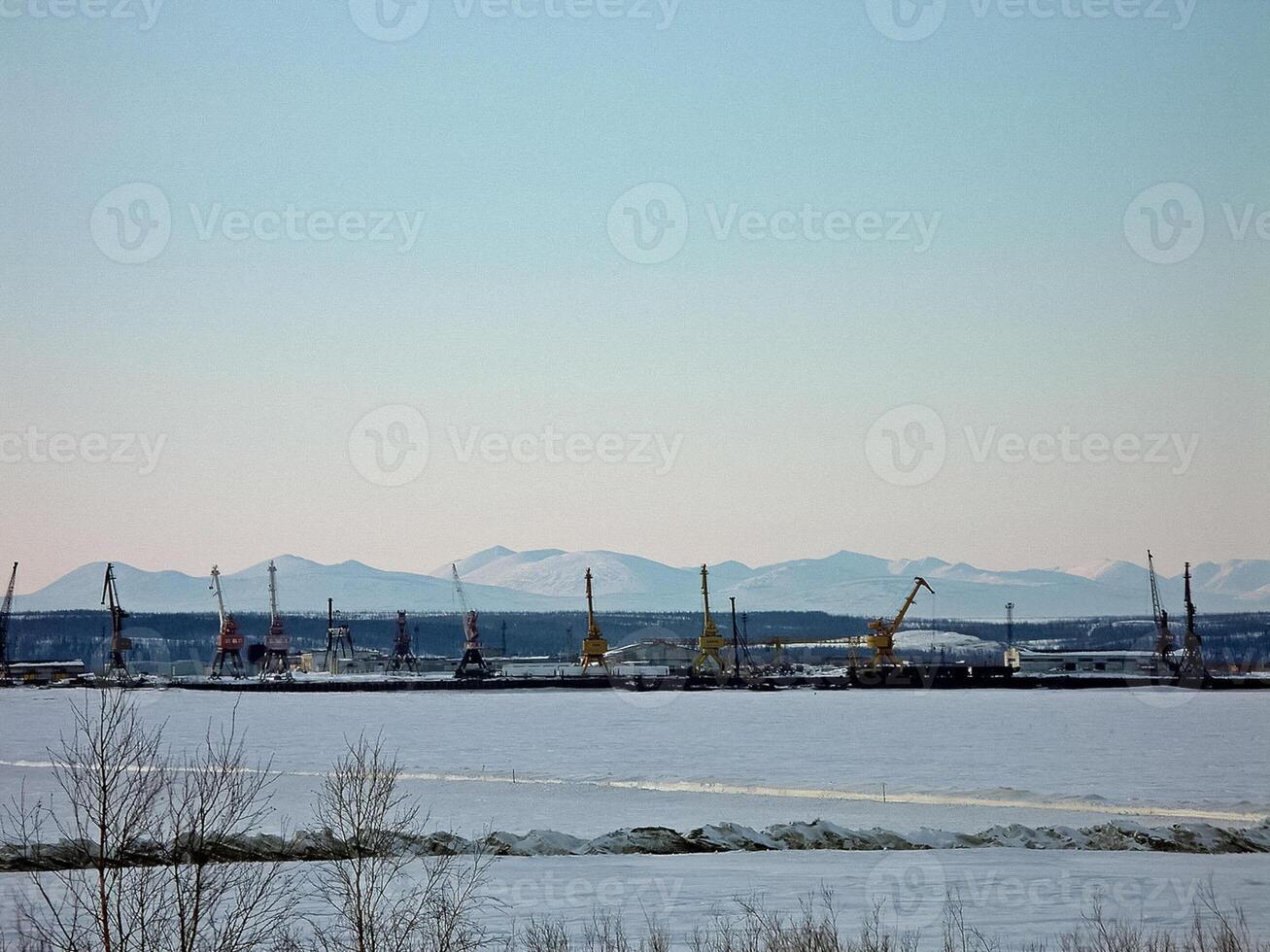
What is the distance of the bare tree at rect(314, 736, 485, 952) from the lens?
45.2 feet

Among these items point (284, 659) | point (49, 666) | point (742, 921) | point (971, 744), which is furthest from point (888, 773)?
point (49, 666)

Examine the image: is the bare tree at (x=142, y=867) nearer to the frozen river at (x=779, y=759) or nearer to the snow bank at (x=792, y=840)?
the snow bank at (x=792, y=840)

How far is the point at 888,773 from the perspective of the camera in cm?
3706

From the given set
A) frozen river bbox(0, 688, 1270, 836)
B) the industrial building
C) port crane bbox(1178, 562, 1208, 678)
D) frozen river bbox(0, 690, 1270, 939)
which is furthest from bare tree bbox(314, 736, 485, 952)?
the industrial building

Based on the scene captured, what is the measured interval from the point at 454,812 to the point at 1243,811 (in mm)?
16125

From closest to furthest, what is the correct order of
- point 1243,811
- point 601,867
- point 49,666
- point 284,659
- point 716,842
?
point 601,867 → point 716,842 → point 1243,811 → point 284,659 → point 49,666

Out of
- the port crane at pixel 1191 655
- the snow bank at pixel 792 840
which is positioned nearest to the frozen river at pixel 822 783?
the snow bank at pixel 792 840

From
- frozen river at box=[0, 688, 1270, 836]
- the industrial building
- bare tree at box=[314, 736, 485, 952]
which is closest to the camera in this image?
bare tree at box=[314, 736, 485, 952]

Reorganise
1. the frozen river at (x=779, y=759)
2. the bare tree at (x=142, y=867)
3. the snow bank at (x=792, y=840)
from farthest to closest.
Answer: the frozen river at (x=779, y=759) < the snow bank at (x=792, y=840) < the bare tree at (x=142, y=867)

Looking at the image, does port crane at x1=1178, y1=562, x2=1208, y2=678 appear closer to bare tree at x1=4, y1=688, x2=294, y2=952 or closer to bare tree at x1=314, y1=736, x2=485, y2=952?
bare tree at x1=4, y1=688, x2=294, y2=952

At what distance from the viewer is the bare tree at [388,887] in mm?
13781

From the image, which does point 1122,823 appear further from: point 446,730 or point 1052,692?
point 1052,692

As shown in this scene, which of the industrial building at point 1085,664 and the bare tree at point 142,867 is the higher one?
the bare tree at point 142,867

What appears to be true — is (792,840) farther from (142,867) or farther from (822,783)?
(142,867)
